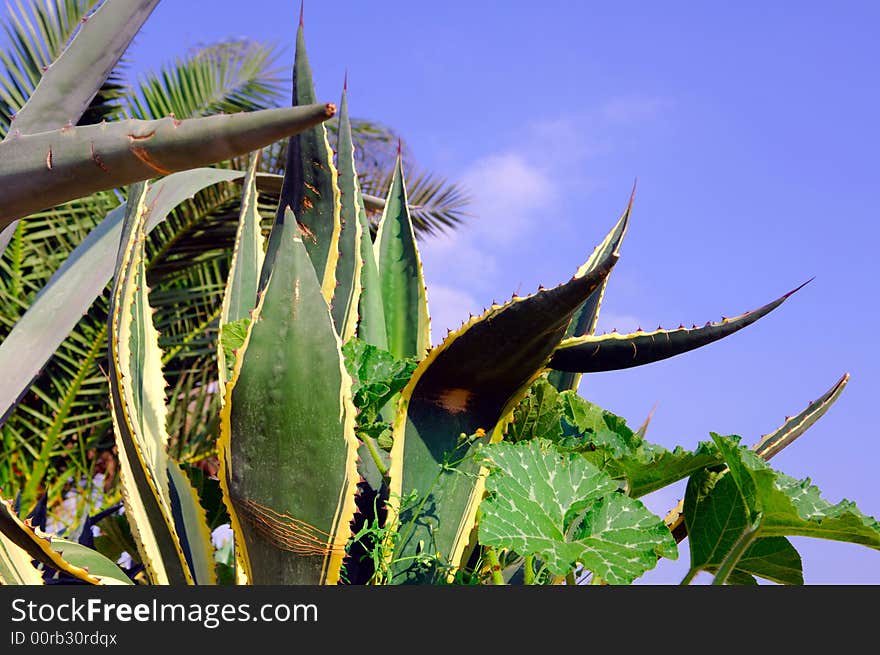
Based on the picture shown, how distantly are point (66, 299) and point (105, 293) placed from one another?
2.88 meters

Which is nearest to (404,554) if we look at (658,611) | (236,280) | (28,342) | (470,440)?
(470,440)

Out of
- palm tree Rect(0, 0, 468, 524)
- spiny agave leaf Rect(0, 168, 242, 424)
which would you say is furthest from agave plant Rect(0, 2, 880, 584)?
palm tree Rect(0, 0, 468, 524)

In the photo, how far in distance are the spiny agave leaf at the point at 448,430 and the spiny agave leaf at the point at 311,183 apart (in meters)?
0.24

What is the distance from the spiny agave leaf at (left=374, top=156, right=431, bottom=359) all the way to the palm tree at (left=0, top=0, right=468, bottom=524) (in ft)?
8.50

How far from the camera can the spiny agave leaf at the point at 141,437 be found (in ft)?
2.38

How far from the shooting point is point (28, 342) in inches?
44.9

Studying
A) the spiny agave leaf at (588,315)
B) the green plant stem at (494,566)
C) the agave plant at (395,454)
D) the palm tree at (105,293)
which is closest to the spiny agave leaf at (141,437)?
the agave plant at (395,454)

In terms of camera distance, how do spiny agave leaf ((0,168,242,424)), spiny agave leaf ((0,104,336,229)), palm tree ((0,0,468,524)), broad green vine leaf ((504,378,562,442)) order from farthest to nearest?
palm tree ((0,0,468,524)), spiny agave leaf ((0,168,242,424)), broad green vine leaf ((504,378,562,442)), spiny agave leaf ((0,104,336,229))

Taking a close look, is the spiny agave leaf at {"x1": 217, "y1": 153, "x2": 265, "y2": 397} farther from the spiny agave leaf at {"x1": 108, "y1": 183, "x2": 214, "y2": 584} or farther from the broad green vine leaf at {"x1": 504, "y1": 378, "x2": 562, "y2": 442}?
the broad green vine leaf at {"x1": 504, "y1": 378, "x2": 562, "y2": 442}

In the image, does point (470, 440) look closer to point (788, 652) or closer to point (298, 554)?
point (298, 554)

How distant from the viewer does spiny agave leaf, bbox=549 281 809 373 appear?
70 cm

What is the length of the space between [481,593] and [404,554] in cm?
17

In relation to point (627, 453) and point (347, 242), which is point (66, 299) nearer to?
point (347, 242)

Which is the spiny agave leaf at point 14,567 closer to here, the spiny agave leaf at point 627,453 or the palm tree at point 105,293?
the spiny agave leaf at point 627,453
